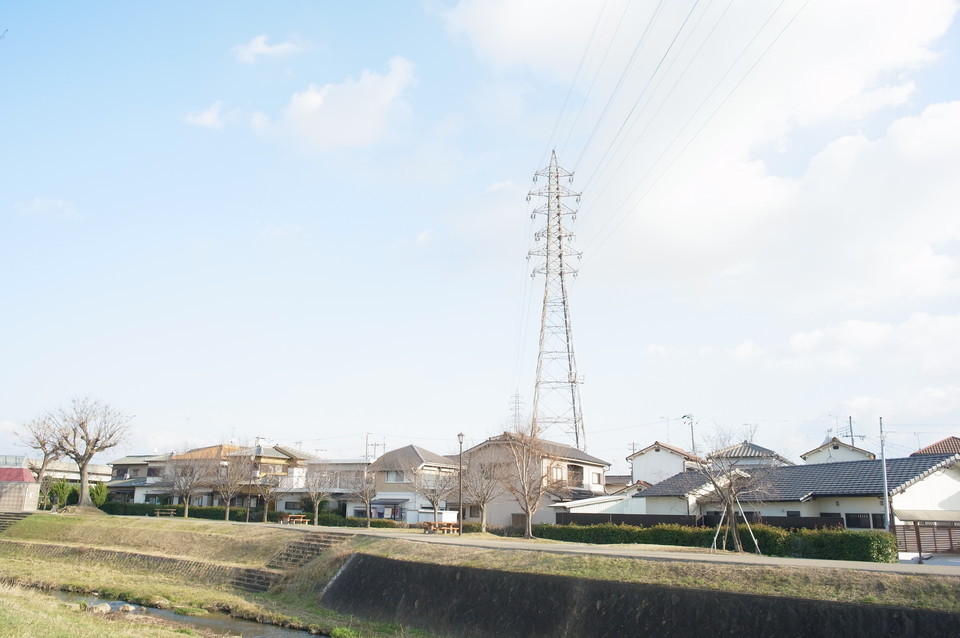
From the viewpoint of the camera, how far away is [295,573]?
27.0 metres

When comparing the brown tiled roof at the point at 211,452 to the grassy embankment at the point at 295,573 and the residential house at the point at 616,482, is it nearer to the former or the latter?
the grassy embankment at the point at 295,573

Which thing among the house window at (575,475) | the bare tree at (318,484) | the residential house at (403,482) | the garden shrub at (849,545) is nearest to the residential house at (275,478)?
the bare tree at (318,484)

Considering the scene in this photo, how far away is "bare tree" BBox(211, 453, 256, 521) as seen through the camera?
52.5 metres

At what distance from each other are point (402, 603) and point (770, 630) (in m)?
11.7

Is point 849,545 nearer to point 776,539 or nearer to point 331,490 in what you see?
point 776,539

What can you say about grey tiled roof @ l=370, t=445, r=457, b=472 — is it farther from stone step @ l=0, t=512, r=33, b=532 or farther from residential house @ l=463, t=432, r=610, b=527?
stone step @ l=0, t=512, r=33, b=532

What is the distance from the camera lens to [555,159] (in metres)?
49.2

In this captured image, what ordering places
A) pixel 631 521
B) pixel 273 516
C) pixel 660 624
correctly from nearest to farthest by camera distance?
pixel 660 624 → pixel 631 521 → pixel 273 516

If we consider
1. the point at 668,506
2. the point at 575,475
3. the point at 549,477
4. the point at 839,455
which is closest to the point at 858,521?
the point at 668,506

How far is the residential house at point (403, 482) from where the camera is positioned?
54.8m

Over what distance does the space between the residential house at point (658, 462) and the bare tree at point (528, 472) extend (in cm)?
1797

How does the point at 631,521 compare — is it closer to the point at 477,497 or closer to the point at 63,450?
the point at 477,497

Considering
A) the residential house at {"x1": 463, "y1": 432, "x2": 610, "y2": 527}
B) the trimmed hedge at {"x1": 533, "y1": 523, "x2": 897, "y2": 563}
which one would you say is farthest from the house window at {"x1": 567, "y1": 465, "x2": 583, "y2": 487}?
the trimmed hedge at {"x1": 533, "y1": 523, "x2": 897, "y2": 563}

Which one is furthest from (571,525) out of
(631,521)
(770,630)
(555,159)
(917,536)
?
(555,159)
